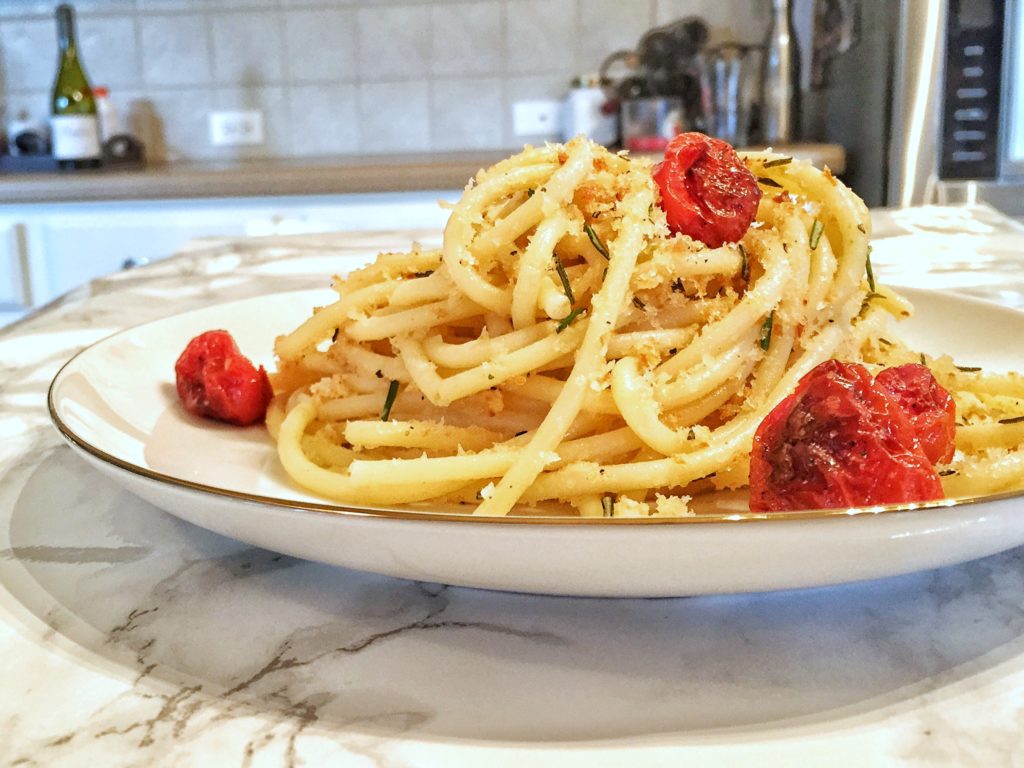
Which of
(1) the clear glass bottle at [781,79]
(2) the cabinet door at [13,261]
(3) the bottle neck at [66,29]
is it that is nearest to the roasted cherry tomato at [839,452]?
(2) the cabinet door at [13,261]

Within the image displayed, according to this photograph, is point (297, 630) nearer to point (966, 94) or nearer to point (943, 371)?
point (943, 371)

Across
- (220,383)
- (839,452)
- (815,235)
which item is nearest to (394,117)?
(220,383)

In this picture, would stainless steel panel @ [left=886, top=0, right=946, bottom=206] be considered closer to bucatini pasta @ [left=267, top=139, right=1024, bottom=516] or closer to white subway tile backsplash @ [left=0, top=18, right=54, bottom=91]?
bucatini pasta @ [left=267, top=139, right=1024, bottom=516]

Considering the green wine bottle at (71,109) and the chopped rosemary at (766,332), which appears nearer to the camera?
the chopped rosemary at (766,332)

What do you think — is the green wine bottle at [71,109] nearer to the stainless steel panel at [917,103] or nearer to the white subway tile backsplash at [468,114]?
the white subway tile backsplash at [468,114]

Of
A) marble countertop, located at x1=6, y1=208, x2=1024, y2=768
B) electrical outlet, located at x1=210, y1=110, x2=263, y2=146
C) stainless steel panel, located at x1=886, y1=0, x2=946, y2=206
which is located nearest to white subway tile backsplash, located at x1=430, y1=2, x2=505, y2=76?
electrical outlet, located at x1=210, y1=110, x2=263, y2=146
